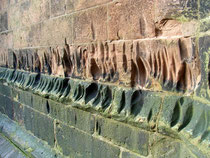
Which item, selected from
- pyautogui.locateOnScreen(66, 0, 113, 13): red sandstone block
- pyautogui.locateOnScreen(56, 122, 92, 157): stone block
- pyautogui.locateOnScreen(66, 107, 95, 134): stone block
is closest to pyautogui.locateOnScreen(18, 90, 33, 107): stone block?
pyautogui.locateOnScreen(56, 122, 92, 157): stone block

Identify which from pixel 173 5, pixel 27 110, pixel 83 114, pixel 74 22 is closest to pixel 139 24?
pixel 173 5

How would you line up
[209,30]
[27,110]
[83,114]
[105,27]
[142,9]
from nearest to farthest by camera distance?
[209,30] < [142,9] < [105,27] < [83,114] < [27,110]

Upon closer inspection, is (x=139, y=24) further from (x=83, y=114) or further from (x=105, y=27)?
(x=83, y=114)

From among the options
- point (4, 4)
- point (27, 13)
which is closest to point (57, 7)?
point (27, 13)

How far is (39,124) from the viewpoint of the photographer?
3639mm

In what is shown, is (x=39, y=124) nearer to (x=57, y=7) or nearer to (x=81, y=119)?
(x=81, y=119)

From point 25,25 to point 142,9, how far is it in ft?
8.31

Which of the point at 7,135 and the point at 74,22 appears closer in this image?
the point at 74,22

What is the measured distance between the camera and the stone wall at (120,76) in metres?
1.60

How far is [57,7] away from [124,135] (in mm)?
1776

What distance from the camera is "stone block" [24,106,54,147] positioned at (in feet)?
11.0

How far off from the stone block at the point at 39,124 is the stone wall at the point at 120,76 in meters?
0.02

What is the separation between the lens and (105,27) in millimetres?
2250

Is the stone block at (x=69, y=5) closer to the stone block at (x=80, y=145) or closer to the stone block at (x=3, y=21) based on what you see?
the stone block at (x=80, y=145)
